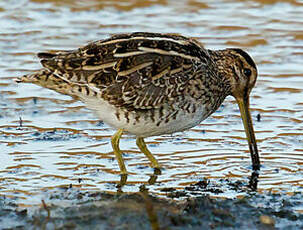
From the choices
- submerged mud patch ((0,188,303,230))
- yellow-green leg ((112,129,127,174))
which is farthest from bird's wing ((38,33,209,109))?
submerged mud patch ((0,188,303,230))

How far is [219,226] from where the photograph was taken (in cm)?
612

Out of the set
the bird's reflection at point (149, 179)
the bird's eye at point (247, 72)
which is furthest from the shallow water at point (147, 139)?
the bird's eye at point (247, 72)

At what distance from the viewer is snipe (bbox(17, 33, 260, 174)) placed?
24.9ft

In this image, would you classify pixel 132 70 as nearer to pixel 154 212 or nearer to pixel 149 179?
pixel 149 179

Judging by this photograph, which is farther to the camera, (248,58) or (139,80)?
(248,58)

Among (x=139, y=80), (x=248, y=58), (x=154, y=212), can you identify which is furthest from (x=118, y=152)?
(x=154, y=212)

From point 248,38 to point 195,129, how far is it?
12.7 feet

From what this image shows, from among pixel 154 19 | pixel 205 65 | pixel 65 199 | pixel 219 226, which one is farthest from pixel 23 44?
pixel 219 226

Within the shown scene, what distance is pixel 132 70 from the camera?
7578 millimetres

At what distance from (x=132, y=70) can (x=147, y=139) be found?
1.71 m

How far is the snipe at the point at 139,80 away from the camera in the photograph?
7.58 m

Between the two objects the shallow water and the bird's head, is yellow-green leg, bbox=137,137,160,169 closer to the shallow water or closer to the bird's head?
the shallow water

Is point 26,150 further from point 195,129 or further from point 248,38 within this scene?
point 248,38

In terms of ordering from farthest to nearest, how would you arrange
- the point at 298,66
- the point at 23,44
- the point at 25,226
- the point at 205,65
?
the point at 23,44 < the point at 298,66 < the point at 205,65 < the point at 25,226
